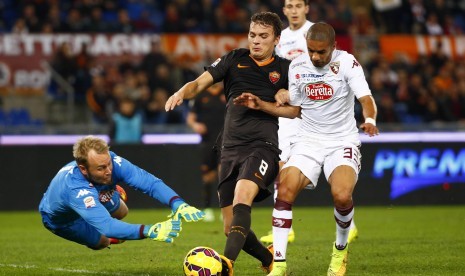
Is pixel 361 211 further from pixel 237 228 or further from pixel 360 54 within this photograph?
pixel 237 228

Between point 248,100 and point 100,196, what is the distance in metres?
1.83

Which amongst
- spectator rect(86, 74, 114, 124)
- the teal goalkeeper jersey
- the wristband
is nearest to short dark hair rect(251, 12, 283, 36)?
the wristband

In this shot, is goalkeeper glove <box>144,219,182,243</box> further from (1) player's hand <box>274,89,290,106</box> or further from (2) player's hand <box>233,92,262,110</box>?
(1) player's hand <box>274,89,290,106</box>

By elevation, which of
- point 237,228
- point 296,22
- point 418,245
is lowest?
point 418,245

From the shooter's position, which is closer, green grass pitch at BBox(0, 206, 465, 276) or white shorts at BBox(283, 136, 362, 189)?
white shorts at BBox(283, 136, 362, 189)

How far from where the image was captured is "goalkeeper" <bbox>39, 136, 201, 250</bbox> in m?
7.54

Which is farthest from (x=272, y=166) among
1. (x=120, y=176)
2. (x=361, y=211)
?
(x=361, y=211)

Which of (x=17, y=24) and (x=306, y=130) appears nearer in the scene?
(x=306, y=130)

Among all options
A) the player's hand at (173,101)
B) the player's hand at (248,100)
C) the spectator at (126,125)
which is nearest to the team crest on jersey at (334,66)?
the player's hand at (248,100)

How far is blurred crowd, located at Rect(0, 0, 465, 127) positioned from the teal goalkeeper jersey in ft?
32.1

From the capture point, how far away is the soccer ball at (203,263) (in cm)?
727

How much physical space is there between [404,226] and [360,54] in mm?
9561

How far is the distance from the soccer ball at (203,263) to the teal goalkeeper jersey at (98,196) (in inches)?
19.2

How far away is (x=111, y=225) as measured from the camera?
25.2 ft
